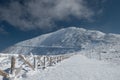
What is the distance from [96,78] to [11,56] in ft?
19.4

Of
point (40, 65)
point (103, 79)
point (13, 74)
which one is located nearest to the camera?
point (13, 74)

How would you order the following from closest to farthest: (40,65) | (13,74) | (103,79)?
(13,74) → (103,79) → (40,65)

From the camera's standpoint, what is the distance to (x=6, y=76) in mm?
10000

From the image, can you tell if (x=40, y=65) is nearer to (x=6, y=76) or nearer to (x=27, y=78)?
(x=27, y=78)

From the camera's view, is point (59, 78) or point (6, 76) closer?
point (6, 76)

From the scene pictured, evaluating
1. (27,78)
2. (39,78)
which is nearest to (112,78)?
(39,78)

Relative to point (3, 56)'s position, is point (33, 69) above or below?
below

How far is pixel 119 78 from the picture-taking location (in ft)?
47.0

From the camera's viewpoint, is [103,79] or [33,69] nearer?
[103,79]

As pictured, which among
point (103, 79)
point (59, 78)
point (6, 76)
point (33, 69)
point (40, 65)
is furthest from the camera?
point (40, 65)

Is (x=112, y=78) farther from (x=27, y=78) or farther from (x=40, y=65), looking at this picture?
(x=40, y=65)

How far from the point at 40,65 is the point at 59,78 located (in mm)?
7050

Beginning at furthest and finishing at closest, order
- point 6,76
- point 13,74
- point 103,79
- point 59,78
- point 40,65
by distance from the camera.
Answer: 1. point 40,65
2. point 59,78
3. point 103,79
4. point 13,74
5. point 6,76

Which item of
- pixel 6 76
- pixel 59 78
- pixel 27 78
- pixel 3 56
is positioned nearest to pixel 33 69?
pixel 27 78
